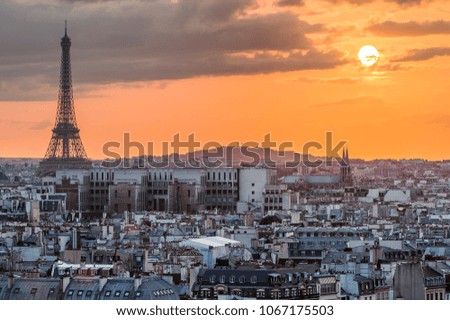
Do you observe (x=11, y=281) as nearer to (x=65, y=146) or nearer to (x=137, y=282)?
(x=137, y=282)

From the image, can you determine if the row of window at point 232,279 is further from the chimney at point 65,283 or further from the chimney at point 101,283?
the chimney at point 65,283

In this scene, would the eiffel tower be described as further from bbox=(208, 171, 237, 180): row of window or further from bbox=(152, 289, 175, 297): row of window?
bbox=(152, 289, 175, 297): row of window

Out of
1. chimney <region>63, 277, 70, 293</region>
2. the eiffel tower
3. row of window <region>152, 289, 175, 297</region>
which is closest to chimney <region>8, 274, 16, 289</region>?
chimney <region>63, 277, 70, 293</region>

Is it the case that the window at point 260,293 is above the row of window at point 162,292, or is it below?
below

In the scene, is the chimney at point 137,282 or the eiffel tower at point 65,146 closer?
the chimney at point 137,282

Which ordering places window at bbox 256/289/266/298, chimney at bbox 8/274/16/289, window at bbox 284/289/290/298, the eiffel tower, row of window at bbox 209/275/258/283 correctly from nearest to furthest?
1. chimney at bbox 8/274/16/289
2. window at bbox 256/289/266/298
3. window at bbox 284/289/290/298
4. row of window at bbox 209/275/258/283
5. the eiffel tower

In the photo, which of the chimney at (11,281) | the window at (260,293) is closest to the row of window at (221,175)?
the window at (260,293)

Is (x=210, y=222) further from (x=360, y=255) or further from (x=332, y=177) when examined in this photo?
(x=332, y=177)

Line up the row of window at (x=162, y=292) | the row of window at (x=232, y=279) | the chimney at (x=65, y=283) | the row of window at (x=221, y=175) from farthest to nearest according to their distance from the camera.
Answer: the row of window at (x=221, y=175), the row of window at (x=232, y=279), the chimney at (x=65, y=283), the row of window at (x=162, y=292)

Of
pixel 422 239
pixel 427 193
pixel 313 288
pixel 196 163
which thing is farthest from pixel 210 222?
pixel 427 193

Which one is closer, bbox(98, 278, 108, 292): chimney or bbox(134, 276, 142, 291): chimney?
bbox(134, 276, 142, 291): chimney
